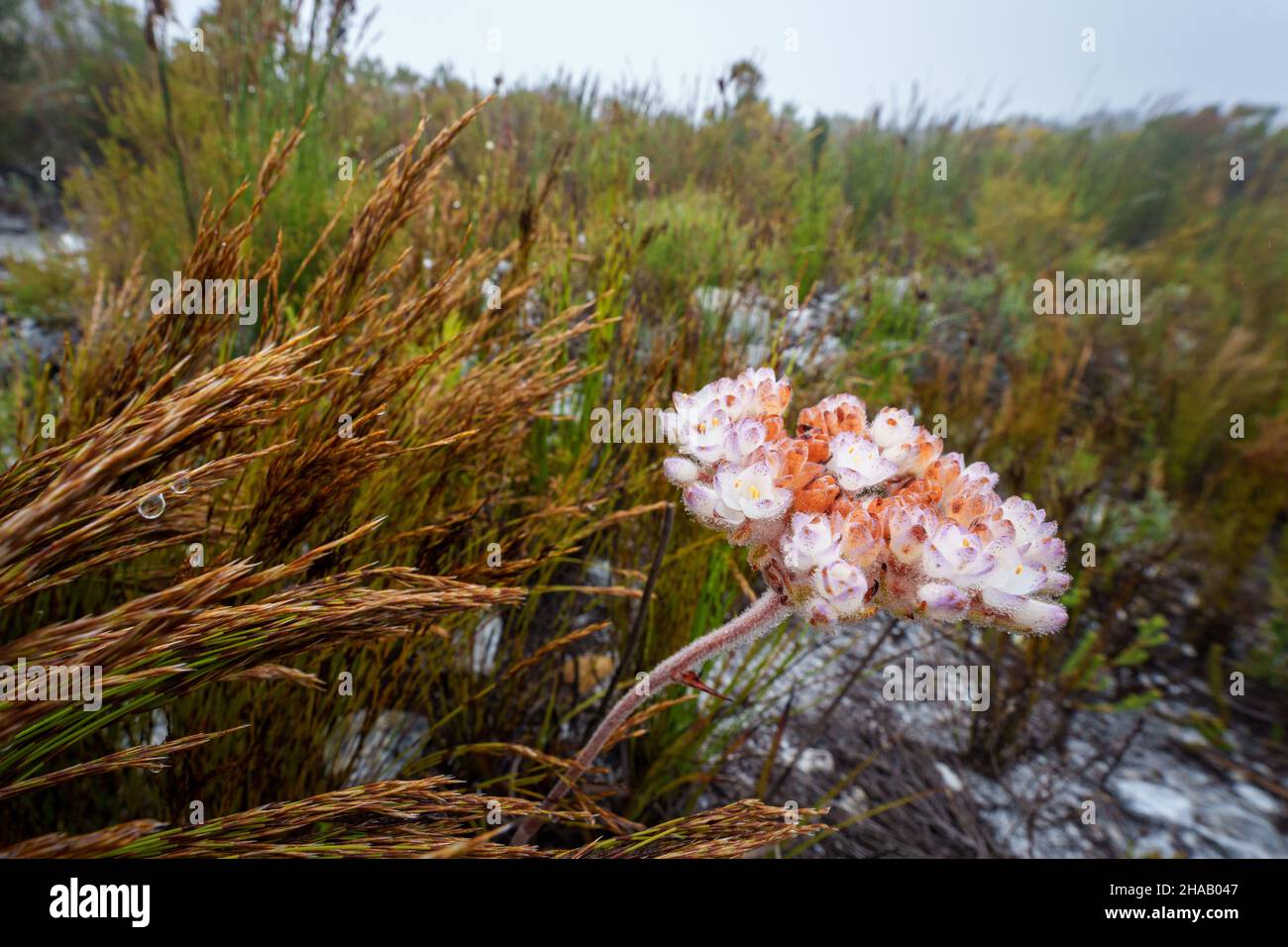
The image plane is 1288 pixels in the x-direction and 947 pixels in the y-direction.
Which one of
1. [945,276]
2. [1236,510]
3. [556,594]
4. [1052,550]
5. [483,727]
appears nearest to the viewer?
[1052,550]

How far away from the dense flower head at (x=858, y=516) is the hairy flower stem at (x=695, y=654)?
0.04 metres

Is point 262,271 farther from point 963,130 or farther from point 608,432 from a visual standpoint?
point 963,130

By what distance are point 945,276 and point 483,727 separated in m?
4.47

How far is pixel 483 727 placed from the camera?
134 cm

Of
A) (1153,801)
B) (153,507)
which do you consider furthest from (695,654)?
(1153,801)

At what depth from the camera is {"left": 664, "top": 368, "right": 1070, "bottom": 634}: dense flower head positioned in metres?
0.65

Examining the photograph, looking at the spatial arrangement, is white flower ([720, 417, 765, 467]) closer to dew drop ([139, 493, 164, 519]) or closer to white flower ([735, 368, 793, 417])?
white flower ([735, 368, 793, 417])

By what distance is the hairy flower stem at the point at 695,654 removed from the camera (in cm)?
Result: 76

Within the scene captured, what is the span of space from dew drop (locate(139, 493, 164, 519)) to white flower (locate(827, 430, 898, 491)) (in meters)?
0.68

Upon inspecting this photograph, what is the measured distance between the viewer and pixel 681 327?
1782 mm

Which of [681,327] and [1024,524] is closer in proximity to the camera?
[1024,524]

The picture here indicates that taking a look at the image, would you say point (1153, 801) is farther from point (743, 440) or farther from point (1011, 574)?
point (743, 440)

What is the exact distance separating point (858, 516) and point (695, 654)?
0.26 m

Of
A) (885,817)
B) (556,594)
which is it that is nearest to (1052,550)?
(885,817)
